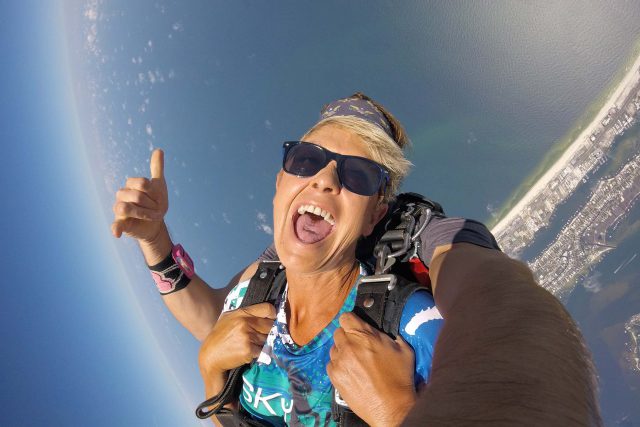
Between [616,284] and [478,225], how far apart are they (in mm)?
29024

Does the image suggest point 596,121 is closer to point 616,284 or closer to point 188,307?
point 616,284

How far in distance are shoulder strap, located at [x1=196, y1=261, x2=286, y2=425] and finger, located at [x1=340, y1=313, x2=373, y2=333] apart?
438 mm

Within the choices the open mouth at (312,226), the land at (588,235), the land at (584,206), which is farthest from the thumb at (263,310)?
the land at (588,235)

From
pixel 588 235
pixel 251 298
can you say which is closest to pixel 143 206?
pixel 251 298

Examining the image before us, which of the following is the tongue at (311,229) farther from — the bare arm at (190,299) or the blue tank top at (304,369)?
the bare arm at (190,299)

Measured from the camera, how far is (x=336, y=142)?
4.77 feet

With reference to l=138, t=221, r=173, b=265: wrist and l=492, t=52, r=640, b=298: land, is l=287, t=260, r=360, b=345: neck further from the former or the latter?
l=492, t=52, r=640, b=298: land

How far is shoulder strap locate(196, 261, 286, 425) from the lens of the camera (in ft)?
4.10

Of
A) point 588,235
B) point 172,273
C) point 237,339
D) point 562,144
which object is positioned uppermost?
point 172,273

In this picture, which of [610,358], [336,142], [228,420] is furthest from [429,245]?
[610,358]

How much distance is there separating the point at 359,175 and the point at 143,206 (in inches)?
36.9

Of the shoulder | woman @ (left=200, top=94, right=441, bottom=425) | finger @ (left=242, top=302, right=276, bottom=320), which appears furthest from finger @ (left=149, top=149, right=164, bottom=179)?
the shoulder

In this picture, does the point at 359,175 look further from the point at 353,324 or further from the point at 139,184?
the point at 139,184

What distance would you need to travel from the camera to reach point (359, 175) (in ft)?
4.58
